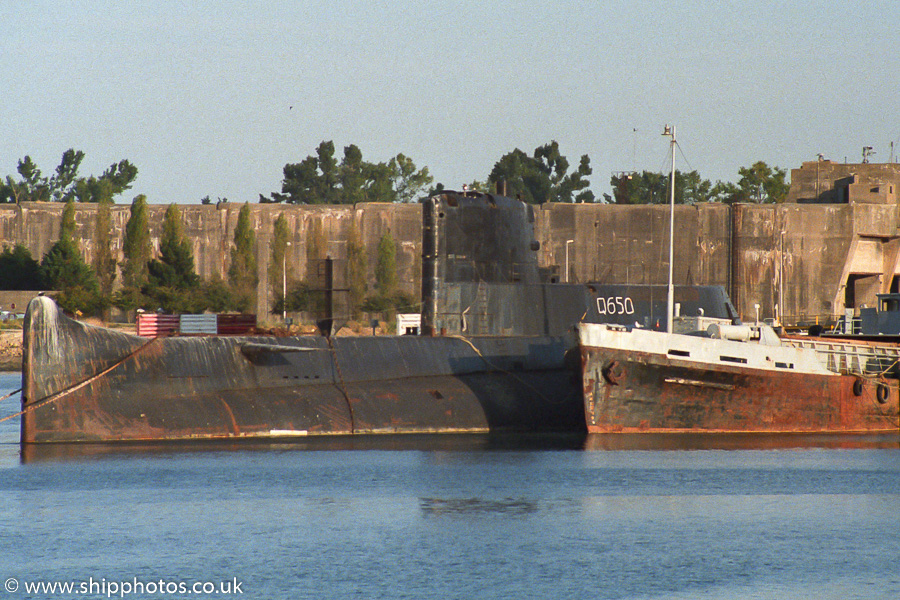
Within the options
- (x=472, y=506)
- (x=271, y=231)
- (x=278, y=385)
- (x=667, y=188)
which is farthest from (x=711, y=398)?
(x=667, y=188)

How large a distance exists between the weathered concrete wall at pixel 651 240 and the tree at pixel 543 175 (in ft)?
149

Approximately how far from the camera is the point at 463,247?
114 ft

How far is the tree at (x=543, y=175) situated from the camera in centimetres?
13050

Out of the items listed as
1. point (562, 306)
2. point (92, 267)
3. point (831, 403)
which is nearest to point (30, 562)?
point (562, 306)

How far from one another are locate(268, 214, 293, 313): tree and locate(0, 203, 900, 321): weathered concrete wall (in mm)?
558

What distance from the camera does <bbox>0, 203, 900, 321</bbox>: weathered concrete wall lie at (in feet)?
273

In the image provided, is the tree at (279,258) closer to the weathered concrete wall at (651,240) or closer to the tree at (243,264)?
the weathered concrete wall at (651,240)

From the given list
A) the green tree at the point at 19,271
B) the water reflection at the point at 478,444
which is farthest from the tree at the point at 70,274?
the water reflection at the point at 478,444

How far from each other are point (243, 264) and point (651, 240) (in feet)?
98.7

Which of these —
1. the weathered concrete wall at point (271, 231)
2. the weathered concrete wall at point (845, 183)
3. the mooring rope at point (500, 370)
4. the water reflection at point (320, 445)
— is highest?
the weathered concrete wall at point (845, 183)

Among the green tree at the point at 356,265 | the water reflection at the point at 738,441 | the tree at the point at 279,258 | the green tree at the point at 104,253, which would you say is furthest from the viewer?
the green tree at the point at 104,253

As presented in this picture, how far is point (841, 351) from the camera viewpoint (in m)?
36.4

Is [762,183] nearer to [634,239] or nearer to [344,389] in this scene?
[634,239]

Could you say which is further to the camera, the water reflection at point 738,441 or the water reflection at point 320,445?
the water reflection at point 738,441
